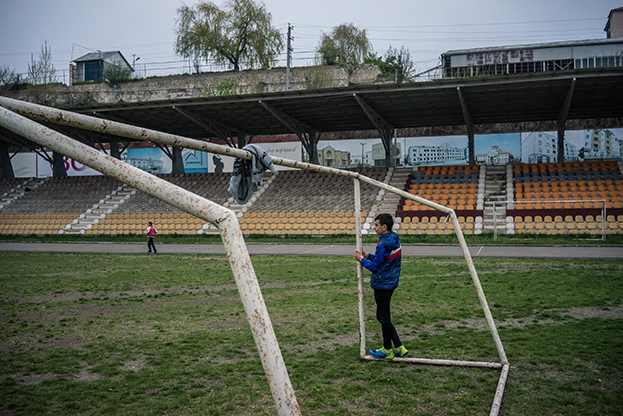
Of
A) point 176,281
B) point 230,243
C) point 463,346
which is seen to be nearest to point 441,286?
point 463,346

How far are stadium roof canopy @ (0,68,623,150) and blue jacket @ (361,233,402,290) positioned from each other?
20.9 metres

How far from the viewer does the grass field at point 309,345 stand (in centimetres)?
505

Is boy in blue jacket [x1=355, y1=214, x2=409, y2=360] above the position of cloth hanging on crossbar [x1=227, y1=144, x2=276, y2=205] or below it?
below

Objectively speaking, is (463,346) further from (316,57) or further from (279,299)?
(316,57)

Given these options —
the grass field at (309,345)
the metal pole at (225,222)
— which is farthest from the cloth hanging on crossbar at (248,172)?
the grass field at (309,345)

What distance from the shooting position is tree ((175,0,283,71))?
54.5 meters

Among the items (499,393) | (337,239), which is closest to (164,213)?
(337,239)

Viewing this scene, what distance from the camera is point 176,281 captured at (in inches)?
528

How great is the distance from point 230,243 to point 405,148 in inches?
1396

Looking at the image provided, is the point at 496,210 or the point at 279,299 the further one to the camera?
the point at 496,210

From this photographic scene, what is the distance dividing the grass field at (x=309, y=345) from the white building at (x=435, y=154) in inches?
885

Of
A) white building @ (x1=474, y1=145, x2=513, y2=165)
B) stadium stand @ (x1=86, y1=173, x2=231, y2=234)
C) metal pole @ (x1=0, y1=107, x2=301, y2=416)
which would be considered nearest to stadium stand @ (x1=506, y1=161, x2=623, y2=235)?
white building @ (x1=474, y1=145, x2=513, y2=165)

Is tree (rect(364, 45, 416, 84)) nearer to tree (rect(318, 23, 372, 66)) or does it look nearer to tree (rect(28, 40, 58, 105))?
tree (rect(318, 23, 372, 66))

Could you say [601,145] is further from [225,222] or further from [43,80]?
[43,80]
